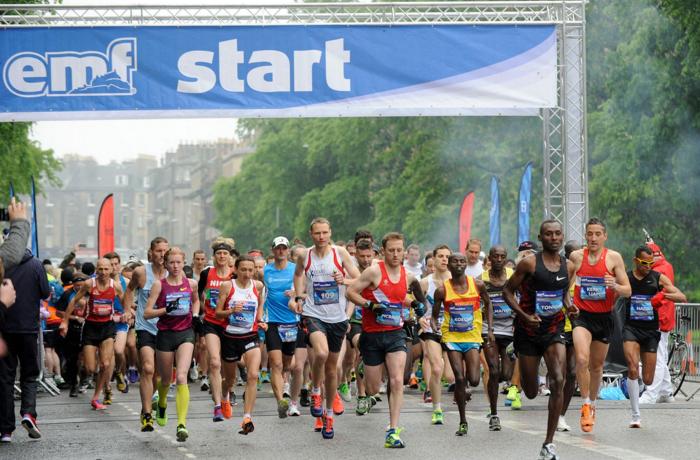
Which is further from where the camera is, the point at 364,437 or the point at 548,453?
the point at 364,437

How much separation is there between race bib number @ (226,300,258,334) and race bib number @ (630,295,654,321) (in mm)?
3997

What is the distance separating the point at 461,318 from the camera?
13719 millimetres

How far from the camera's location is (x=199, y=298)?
14.6 meters

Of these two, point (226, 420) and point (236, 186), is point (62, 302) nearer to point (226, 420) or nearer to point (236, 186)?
point (226, 420)

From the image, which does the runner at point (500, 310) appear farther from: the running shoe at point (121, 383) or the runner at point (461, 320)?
the running shoe at point (121, 383)

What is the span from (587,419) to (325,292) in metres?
2.71

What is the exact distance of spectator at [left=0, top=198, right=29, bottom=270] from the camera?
38.2 ft

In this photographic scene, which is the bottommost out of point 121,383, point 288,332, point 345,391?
point 121,383

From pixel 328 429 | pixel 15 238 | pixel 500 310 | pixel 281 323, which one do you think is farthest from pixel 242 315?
pixel 500 310

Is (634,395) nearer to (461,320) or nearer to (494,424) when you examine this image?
(494,424)

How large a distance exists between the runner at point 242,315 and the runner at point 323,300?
564 mm

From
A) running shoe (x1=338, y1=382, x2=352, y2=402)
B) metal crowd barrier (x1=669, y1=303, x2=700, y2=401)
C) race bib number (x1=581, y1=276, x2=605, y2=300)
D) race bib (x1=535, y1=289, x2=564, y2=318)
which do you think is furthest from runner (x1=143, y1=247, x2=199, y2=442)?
metal crowd barrier (x1=669, y1=303, x2=700, y2=401)

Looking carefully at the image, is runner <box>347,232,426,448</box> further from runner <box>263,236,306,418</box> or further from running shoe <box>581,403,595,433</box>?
runner <box>263,236,306,418</box>

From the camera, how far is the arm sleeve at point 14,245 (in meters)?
11.6
